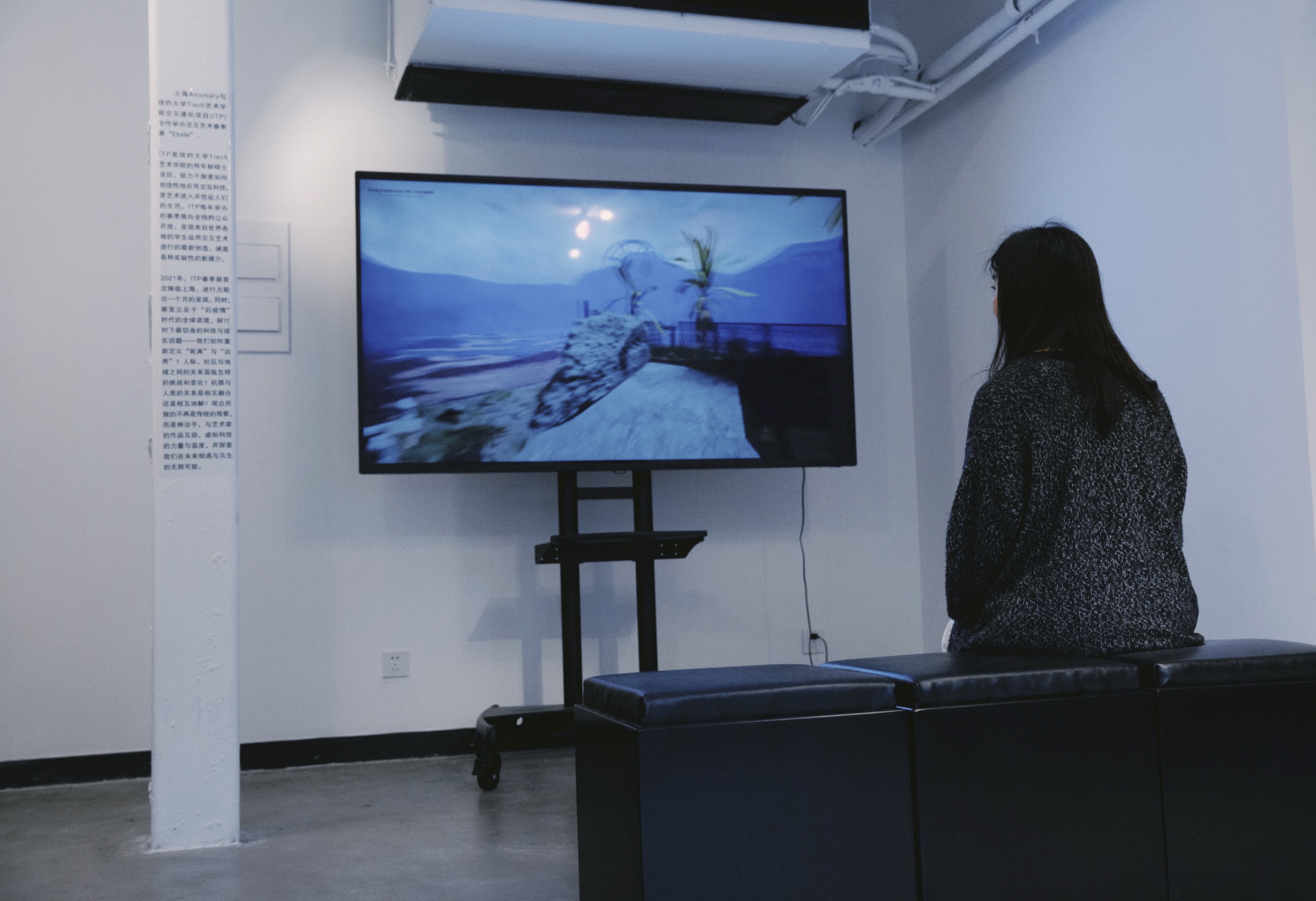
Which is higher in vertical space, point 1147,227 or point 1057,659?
point 1147,227

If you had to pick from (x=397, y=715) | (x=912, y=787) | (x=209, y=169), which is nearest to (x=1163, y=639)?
(x=912, y=787)

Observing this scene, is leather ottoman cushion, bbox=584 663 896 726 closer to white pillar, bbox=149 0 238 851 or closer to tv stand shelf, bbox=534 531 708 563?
white pillar, bbox=149 0 238 851

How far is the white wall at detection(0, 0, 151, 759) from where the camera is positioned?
3.55 meters

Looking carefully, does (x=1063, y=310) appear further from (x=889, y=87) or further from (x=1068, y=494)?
(x=889, y=87)

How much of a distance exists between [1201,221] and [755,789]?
225 centimetres

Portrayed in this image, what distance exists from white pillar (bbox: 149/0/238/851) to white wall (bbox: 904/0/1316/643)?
2.56 metres

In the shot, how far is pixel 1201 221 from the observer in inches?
116

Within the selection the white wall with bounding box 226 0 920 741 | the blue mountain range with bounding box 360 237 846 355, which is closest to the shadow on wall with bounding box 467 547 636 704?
the white wall with bounding box 226 0 920 741

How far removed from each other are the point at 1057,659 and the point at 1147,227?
1.89 meters

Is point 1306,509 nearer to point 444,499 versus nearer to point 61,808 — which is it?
point 444,499

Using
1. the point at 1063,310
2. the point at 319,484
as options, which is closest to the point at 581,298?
the point at 319,484

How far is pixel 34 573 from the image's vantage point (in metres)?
3.55

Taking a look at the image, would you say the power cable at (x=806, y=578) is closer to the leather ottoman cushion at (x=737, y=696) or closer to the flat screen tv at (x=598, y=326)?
the flat screen tv at (x=598, y=326)

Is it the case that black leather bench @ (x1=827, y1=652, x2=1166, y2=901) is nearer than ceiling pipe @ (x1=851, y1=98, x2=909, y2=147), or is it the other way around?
black leather bench @ (x1=827, y1=652, x2=1166, y2=901)
